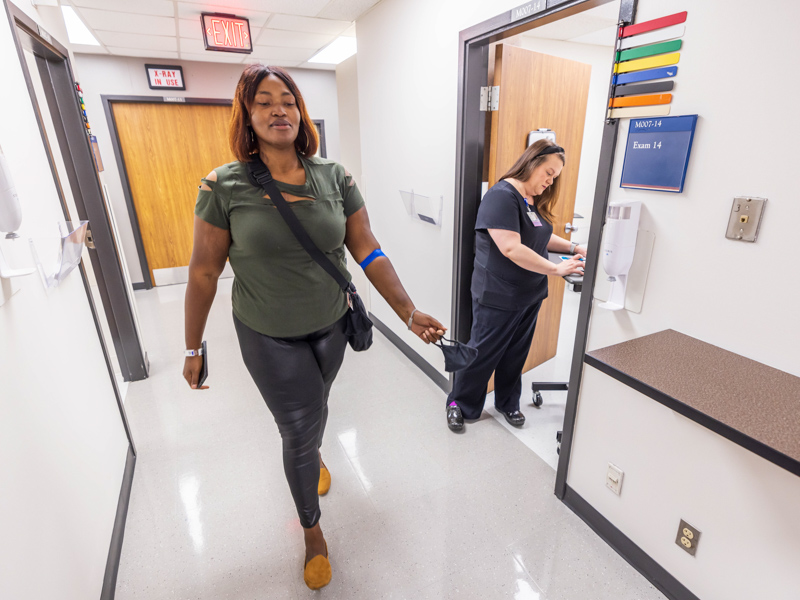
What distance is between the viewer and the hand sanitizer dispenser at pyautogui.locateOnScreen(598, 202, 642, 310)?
1320mm

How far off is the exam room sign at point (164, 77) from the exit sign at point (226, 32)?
1627 millimetres

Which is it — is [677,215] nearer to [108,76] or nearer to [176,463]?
[176,463]

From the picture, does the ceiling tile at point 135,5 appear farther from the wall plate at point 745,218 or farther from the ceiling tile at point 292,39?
the wall plate at point 745,218

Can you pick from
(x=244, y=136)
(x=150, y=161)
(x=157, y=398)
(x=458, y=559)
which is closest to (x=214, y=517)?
(x=458, y=559)

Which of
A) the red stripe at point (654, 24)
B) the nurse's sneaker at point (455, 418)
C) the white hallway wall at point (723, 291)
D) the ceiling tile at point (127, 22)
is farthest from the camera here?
the ceiling tile at point (127, 22)

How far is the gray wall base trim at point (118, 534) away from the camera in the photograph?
4.63 ft

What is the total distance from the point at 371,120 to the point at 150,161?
2816mm

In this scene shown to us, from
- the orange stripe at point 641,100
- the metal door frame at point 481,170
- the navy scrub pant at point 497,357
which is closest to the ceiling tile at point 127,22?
the metal door frame at point 481,170

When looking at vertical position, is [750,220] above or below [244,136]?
below

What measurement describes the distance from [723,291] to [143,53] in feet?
16.0

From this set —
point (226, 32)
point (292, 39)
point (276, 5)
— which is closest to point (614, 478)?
point (276, 5)

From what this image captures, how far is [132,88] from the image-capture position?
4.21 metres

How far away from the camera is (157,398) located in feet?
8.45

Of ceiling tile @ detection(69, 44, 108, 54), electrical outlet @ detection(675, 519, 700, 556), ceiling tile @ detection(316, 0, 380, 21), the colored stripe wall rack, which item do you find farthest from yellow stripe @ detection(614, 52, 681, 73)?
ceiling tile @ detection(69, 44, 108, 54)
